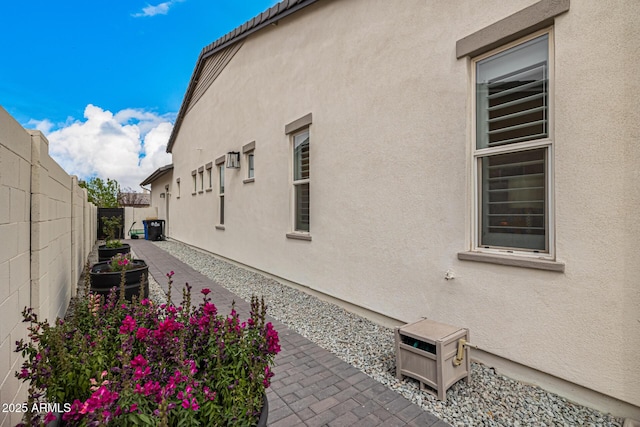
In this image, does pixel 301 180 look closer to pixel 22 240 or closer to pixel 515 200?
pixel 515 200

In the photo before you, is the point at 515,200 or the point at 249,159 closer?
the point at 515,200

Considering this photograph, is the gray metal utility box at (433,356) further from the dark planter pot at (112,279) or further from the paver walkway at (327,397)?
the dark planter pot at (112,279)

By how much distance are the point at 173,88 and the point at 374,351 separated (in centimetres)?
1701

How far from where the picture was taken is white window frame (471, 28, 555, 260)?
8.97 ft

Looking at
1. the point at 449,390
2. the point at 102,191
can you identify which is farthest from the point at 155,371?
the point at 102,191

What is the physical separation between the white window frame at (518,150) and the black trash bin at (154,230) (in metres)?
17.3

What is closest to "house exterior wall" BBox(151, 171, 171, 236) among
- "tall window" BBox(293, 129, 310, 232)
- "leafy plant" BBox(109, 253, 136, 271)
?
"tall window" BBox(293, 129, 310, 232)

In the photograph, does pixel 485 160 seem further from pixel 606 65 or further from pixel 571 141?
pixel 606 65

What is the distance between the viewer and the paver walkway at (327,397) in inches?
94.0

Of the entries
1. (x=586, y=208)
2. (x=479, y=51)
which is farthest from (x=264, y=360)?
(x=479, y=51)

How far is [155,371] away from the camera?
5.43ft

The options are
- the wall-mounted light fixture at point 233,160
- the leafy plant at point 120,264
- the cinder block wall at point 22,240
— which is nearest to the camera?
the cinder block wall at point 22,240

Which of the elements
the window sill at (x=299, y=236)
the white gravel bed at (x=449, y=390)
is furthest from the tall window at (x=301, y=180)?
the white gravel bed at (x=449, y=390)

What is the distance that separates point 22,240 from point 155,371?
5.26 ft
